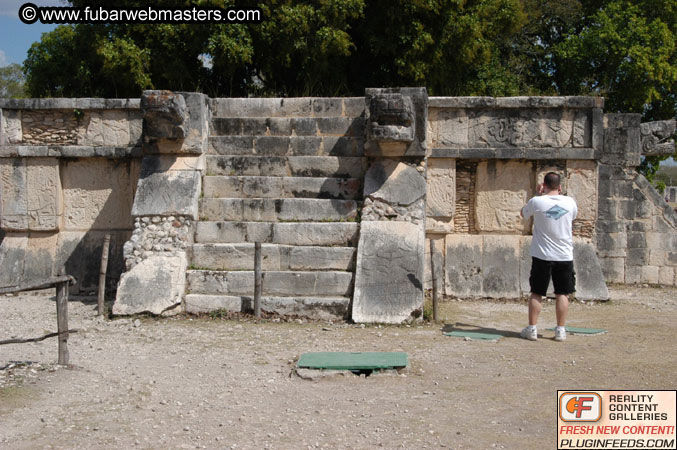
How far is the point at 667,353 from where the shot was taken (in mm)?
5492

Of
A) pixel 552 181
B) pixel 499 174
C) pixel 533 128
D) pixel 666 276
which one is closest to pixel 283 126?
pixel 499 174

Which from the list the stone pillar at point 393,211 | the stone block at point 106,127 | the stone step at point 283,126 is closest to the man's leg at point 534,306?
the stone pillar at point 393,211

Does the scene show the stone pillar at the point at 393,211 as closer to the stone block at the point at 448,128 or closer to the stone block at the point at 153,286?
the stone block at the point at 448,128

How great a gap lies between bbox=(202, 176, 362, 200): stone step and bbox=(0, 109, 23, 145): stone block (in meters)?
Result: 2.65

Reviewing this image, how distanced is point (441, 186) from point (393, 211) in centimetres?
118

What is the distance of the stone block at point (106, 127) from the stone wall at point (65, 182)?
1cm

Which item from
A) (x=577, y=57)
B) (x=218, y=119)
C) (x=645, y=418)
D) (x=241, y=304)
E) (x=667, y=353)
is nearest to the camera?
(x=645, y=418)

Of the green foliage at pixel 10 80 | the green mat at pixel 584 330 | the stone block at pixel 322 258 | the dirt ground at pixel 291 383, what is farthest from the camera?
the green foliage at pixel 10 80

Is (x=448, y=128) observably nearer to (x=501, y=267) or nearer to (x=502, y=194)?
(x=502, y=194)

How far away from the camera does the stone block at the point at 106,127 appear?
8.30m

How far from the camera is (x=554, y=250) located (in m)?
5.83

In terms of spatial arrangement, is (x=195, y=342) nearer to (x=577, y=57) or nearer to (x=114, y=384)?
(x=114, y=384)

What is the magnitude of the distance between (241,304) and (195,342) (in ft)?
3.44

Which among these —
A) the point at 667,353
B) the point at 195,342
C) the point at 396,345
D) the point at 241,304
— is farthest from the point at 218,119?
the point at 667,353
